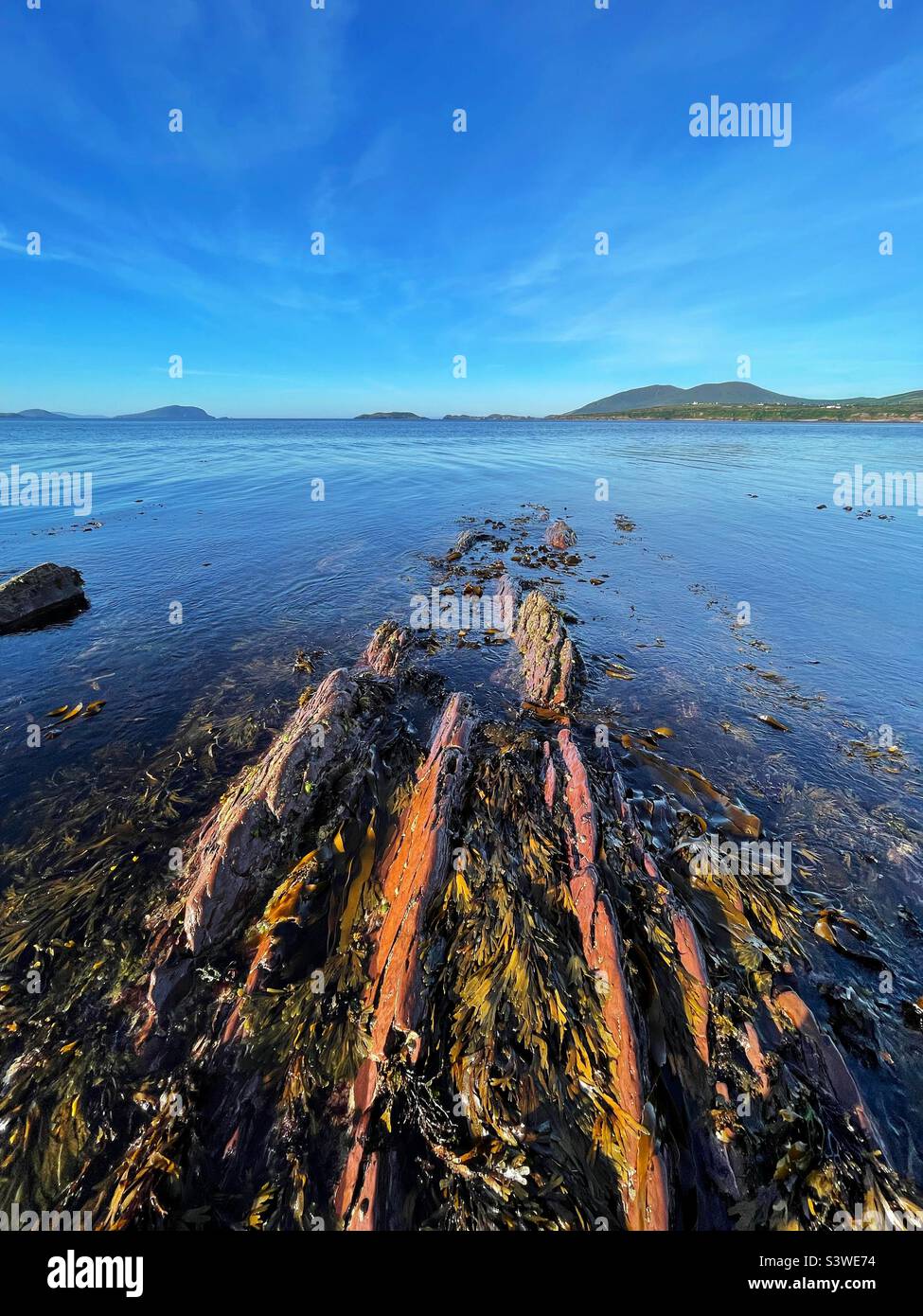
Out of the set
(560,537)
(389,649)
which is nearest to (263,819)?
(389,649)

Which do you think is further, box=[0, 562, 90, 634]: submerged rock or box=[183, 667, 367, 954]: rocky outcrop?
box=[0, 562, 90, 634]: submerged rock

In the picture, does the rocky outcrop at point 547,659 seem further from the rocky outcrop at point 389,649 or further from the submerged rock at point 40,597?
the submerged rock at point 40,597

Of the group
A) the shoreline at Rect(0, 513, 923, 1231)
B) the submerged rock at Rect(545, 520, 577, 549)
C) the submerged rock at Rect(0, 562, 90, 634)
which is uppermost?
the submerged rock at Rect(545, 520, 577, 549)

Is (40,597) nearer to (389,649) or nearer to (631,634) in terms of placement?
(389,649)

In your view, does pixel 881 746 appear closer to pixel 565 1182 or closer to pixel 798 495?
pixel 565 1182

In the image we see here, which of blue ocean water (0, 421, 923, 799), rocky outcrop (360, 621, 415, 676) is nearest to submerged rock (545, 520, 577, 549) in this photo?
blue ocean water (0, 421, 923, 799)

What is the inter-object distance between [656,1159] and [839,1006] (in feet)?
13.0

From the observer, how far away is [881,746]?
11.9 meters

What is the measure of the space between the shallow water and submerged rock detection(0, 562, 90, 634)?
36.7 inches

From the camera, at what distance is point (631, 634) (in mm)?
17734

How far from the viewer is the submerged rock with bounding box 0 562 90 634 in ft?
55.4

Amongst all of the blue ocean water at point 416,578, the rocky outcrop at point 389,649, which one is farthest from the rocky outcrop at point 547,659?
the rocky outcrop at point 389,649

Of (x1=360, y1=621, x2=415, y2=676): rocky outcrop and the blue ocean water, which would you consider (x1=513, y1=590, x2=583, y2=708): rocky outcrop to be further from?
(x1=360, y1=621, x2=415, y2=676): rocky outcrop
